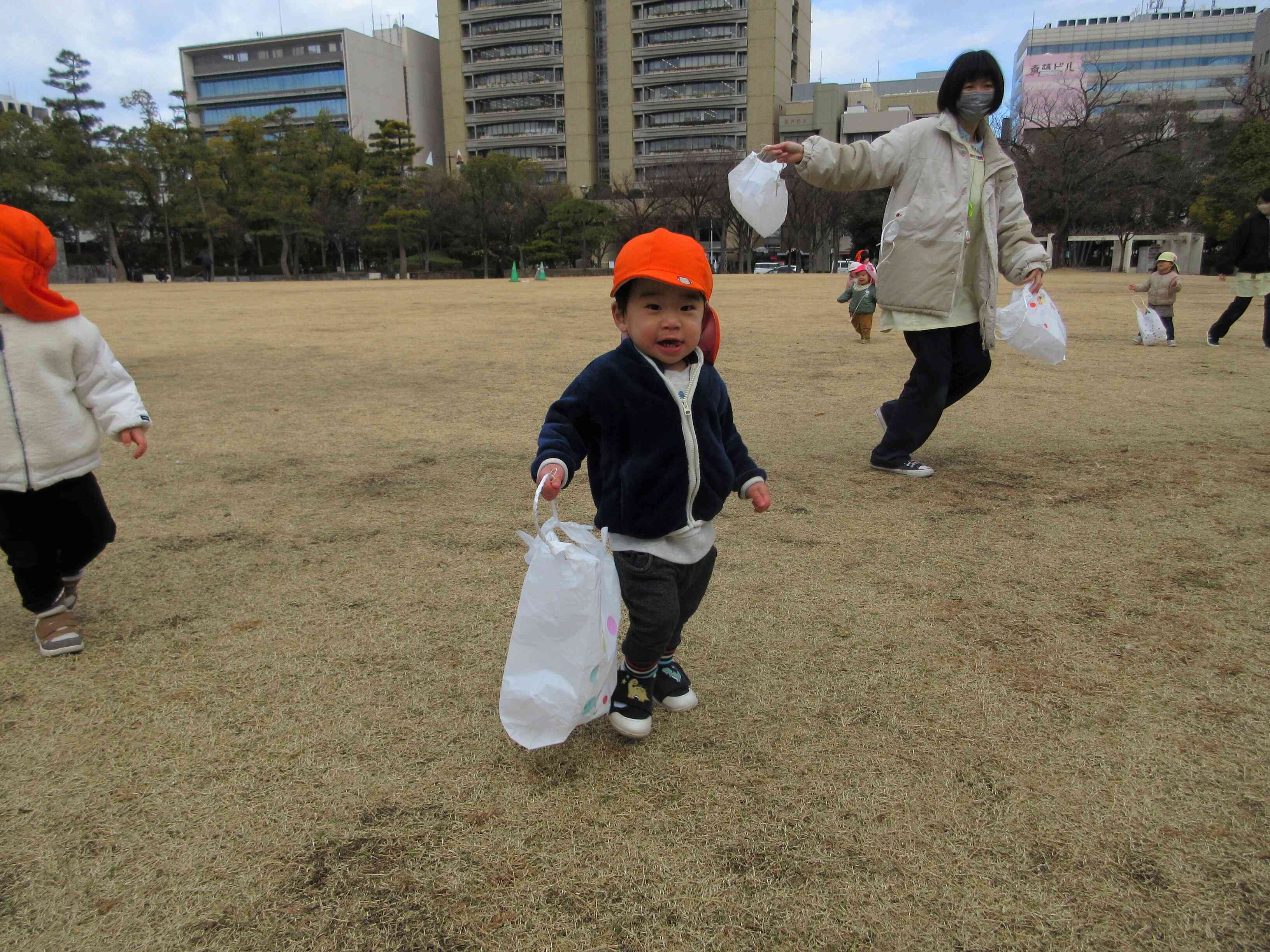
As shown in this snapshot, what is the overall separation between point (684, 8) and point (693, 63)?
4033mm

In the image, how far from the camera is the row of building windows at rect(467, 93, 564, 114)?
69.1 m

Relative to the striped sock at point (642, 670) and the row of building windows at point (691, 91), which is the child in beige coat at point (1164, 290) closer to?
the striped sock at point (642, 670)

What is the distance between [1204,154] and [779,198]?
44.1 meters

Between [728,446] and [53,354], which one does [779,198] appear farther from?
[53,354]

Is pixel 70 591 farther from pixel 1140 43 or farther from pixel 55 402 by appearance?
pixel 1140 43

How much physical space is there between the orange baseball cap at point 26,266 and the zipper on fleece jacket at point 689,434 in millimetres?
1718

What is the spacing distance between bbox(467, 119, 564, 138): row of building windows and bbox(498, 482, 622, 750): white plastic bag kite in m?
73.6

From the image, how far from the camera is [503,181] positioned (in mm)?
48531

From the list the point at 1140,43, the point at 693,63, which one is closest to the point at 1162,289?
the point at 693,63

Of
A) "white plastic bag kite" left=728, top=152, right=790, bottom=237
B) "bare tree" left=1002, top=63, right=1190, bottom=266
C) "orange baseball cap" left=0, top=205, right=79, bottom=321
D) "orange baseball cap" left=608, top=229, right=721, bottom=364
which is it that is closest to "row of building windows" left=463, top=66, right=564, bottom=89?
"bare tree" left=1002, top=63, right=1190, bottom=266

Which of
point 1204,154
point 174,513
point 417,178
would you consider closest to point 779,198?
point 174,513

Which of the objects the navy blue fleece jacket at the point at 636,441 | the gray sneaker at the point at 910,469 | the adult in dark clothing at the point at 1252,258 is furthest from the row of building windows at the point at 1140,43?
the navy blue fleece jacket at the point at 636,441

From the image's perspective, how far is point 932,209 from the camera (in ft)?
12.7

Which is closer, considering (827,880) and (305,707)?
(827,880)
